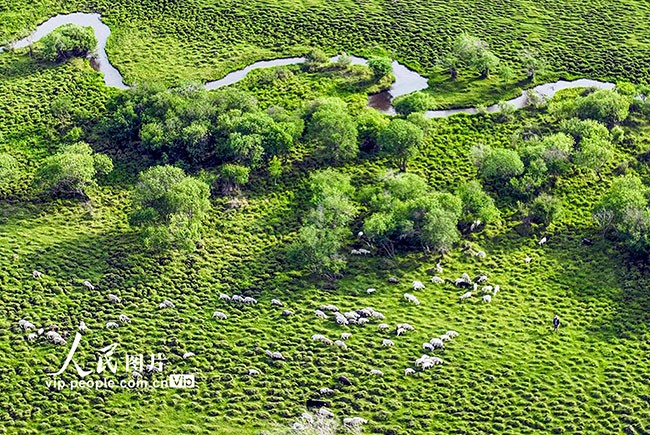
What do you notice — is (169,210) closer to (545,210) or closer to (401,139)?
(401,139)

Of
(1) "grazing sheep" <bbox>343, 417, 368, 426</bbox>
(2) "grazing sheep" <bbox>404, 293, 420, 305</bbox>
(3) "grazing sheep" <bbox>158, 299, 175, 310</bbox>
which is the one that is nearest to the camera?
(1) "grazing sheep" <bbox>343, 417, 368, 426</bbox>

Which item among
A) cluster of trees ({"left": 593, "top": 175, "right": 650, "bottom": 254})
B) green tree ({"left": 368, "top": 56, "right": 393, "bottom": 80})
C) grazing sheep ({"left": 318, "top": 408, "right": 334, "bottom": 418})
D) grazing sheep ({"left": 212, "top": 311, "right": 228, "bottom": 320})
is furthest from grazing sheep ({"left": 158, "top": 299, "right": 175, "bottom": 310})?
green tree ({"left": 368, "top": 56, "right": 393, "bottom": 80})

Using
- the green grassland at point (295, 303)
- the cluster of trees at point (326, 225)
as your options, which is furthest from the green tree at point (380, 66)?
the cluster of trees at point (326, 225)

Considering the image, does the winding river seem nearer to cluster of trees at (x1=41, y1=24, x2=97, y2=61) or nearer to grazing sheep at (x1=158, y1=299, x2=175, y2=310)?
cluster of trees at (x1=41, y1=24, x2=97, y2=61)

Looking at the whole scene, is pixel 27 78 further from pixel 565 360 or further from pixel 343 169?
pixel 565 360

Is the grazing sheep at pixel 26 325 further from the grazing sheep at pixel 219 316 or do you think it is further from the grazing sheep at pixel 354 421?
the grazing sheep at pixel 354 421

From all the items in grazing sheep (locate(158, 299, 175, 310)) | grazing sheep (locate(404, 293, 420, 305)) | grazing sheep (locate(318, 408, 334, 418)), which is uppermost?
grazing sheep (locate(404, 293, 420, 305))
